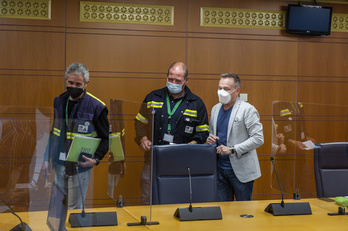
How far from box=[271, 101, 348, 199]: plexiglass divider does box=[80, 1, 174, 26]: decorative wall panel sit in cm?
295

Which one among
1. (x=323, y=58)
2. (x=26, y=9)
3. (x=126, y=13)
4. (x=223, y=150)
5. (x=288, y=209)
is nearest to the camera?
(x=288, y=209)

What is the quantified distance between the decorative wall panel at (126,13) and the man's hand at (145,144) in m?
3.55

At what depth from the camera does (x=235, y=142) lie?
4137mm

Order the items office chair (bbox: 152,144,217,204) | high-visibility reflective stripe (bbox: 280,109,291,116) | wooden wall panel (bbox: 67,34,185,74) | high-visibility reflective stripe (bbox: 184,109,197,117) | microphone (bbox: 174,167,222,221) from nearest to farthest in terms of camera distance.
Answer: microphone (bbox: 174,167,222,221) < high-visibility reflective stripe (bbox: 280,109,291,116) < office chair (bbox: 152,144,217,204) < high-visibility reflective stripe (bbox: 184,109,197,117) < wooden wall panel (bbox: 67,34,185,74)

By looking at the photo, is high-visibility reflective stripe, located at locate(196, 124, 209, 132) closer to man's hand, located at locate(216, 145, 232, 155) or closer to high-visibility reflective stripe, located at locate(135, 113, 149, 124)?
man's hand, located at locate(216, 145, 232, 155)

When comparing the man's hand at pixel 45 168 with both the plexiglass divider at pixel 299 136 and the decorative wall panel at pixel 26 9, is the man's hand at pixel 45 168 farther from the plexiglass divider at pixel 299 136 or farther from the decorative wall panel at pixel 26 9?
the decorative wall panel at pixel 26 9

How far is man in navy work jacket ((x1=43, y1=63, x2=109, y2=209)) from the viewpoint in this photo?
1.93 meters

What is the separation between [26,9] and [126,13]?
1.15m

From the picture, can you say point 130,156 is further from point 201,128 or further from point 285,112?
point 201,128

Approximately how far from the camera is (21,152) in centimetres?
191

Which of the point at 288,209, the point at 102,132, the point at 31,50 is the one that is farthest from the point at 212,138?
the point at 31,50

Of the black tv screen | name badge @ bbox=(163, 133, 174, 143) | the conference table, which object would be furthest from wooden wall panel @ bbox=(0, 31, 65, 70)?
the conference table

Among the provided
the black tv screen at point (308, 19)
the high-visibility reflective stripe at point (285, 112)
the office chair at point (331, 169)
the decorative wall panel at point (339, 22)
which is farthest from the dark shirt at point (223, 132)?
the decorative wall panel at point (339, 22)

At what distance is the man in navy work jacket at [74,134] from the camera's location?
193 cm
